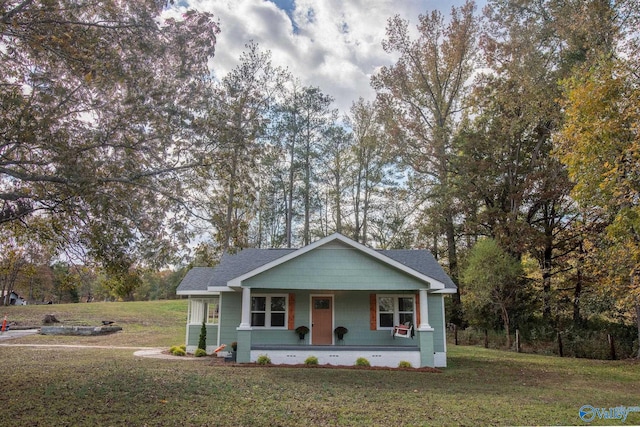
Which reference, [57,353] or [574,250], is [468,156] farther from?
[57,353]

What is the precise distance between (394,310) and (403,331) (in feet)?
3.31

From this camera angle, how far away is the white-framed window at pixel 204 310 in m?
17.0

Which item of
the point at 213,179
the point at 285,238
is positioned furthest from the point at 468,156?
the point at 213,179

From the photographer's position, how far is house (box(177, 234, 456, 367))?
13828 millimetres

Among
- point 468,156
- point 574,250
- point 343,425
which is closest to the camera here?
point 343,425

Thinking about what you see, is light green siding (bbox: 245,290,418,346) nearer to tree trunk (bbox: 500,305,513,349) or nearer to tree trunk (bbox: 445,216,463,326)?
tree trunk (bbox: 500,305,513,349)

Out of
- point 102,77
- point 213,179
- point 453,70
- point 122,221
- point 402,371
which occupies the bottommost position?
point 402,371

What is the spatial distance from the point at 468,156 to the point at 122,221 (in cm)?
2253

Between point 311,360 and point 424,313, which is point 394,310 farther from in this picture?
point 311,360

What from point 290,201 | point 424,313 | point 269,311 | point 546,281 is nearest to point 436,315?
point 424,313

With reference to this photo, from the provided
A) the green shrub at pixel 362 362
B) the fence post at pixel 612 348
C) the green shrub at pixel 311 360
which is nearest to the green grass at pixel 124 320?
the green shrub at pixel 311 360

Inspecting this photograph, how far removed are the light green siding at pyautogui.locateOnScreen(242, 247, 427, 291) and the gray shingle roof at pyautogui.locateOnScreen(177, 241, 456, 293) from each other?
1.12 meters

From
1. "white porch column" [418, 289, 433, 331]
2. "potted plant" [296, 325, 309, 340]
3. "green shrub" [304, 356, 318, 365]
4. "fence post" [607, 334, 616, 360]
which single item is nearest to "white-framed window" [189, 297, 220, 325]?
"potted plant" [296, 325, 309, 340]

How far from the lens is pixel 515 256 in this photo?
2422 cm
